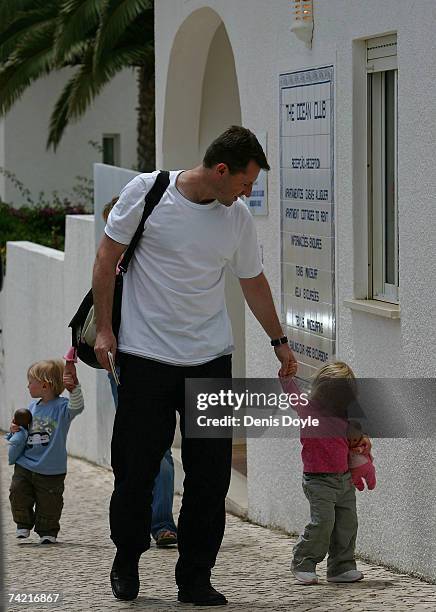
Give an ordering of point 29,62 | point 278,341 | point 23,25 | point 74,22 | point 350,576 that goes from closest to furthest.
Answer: point 278,341 < point 350,576 < point 74,22 < point 29,62 < point 23,25

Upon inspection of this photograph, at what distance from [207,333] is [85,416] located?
614 centimetres

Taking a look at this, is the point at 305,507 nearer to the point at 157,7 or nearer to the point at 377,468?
the point at 377,468

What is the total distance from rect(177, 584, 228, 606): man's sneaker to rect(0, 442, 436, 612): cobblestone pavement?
4cm

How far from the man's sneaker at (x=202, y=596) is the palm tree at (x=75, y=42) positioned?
11202 millimetres

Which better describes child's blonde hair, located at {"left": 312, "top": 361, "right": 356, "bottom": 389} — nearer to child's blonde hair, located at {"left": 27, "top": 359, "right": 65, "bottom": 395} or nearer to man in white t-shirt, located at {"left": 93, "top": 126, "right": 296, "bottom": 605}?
man in white t-shirt, located at {"left": 93, "top": 126, "right": 296, "bottom": 605}

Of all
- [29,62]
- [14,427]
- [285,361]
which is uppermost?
[29,62]

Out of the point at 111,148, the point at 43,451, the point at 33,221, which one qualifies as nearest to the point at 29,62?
the point at 33,221

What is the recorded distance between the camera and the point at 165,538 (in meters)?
6.64

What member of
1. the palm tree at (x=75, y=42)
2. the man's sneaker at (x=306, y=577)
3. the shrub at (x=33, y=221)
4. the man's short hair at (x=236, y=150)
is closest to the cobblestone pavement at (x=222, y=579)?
the man's sneaker at (x=306, y=577)

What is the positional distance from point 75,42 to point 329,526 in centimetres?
1218

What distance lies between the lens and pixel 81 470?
34.2 ft

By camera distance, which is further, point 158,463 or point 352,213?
point 352,213

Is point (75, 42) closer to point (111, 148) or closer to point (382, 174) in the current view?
point (111, 148)

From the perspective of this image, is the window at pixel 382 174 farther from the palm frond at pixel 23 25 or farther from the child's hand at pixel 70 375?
the palm frond at pixel 23 25
